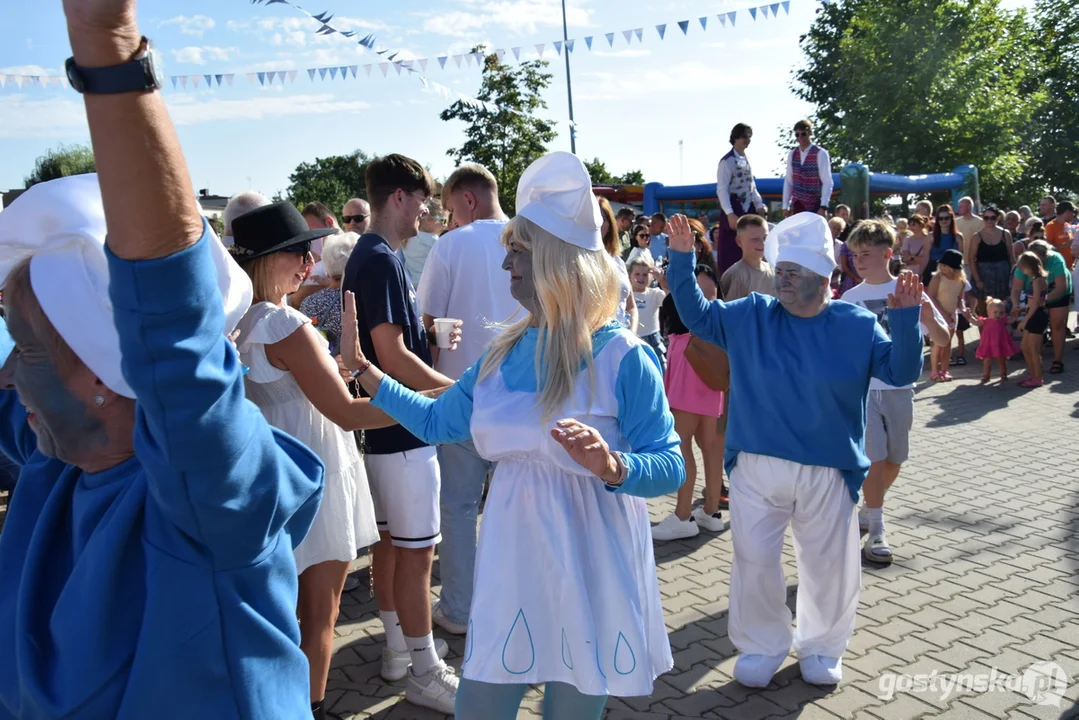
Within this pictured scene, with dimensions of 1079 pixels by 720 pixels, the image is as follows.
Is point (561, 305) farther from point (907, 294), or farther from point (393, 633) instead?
point (393, 633)

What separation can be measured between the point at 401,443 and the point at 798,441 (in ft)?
5.60

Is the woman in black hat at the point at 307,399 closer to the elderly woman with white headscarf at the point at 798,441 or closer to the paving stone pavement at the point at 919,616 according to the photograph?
the paving stone pavement at the point at 919,616

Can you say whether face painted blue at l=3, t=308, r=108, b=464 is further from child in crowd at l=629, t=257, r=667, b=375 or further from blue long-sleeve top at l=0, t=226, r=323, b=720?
child in crowd at l=629, t=257, r=667, b=375

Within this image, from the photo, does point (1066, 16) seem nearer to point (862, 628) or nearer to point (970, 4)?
point (970, 4)

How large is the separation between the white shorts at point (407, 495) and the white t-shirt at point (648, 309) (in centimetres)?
371

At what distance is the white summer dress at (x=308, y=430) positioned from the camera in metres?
2.92

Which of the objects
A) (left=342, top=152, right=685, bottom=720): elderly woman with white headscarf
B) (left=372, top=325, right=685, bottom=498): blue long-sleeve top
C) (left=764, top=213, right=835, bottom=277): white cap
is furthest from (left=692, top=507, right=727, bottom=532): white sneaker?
(left=372, top=325, right=685, bottom=498): blue long-sleeve top

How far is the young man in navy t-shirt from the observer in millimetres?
3580

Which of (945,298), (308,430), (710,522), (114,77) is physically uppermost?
(114,77)

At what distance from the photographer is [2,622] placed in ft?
4.38

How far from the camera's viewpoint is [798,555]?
4020mm

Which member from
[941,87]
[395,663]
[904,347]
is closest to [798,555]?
[904,347]

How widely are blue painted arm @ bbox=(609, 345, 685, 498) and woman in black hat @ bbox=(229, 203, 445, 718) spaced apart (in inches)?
31.8

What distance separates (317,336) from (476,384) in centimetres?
61
